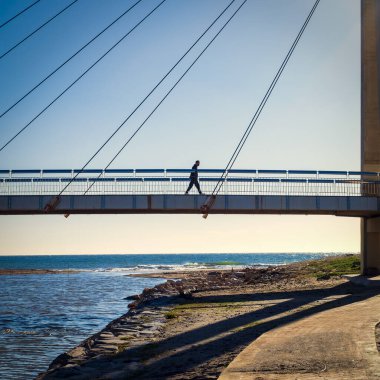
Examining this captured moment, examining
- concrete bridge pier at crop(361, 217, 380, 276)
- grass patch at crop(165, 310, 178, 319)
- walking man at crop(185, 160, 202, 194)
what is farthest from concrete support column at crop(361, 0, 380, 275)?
grass patch at crop(165, 310, 178, 319)

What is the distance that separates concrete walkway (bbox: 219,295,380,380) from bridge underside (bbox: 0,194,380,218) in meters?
16.2

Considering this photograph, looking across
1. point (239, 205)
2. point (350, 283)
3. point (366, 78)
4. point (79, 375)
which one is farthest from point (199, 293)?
point (79, 375)

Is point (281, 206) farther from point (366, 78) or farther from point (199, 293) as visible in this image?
point (366, 78)

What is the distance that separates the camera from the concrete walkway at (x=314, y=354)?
399 inches

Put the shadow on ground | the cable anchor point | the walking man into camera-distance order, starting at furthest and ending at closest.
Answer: the walking man → the cable anchor point → the shadow on ground

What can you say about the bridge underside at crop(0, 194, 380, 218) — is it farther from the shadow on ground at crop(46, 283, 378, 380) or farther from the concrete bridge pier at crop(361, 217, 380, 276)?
the shadow on ground at crop(46, 283, 378, 380)

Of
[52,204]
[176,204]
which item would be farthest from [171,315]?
[52,204]

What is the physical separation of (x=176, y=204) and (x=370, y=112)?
40.5ft

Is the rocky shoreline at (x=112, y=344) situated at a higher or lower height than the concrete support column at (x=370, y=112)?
lower

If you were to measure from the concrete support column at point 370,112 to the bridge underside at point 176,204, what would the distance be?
2.84 m

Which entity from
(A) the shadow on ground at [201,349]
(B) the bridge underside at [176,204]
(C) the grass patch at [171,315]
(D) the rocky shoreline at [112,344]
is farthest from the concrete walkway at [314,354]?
(B) the bridge underside at [176,204]

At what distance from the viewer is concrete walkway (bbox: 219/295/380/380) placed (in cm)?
1013

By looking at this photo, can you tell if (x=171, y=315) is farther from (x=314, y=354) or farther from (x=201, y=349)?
→ (x=314, y=354)

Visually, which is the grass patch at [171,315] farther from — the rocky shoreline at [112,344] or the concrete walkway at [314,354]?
the concrete walkway at [314,354]
